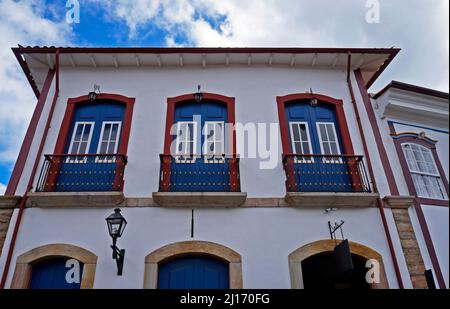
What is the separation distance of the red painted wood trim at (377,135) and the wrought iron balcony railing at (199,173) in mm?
3366

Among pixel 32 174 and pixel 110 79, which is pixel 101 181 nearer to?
pixel 32 174

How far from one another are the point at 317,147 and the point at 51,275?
241 inches

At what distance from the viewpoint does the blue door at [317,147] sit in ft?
21.9

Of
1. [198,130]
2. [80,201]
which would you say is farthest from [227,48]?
[80,201]

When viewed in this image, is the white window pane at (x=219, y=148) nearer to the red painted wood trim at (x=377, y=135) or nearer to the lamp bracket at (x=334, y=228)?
the lamp bracket at (x=334, y=228)

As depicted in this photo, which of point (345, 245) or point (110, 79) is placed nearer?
point (345, 245)

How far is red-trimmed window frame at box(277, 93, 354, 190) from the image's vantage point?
7.12 meters

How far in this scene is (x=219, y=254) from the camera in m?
5.92

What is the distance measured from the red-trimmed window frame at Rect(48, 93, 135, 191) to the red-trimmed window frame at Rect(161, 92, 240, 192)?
2.89 feet

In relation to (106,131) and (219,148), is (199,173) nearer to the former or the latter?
(219,148)

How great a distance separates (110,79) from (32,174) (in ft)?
9.71

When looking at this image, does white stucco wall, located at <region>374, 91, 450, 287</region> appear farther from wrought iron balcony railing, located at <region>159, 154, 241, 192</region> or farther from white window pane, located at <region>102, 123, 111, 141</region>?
white window pane, located at <region>102, 123, 111, 141</region>

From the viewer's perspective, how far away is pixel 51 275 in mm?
5902

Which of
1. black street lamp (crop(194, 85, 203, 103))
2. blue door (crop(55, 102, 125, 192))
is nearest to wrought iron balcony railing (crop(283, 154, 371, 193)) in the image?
black street lamp (crop(194, 85, 203, 103))
